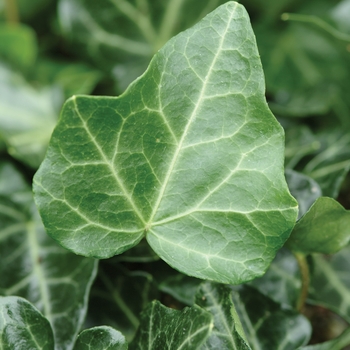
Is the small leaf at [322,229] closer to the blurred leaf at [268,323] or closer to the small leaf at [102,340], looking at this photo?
the blurred leaf at [268,323]

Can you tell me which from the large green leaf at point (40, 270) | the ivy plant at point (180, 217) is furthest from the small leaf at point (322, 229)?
the large green leaf at point (40, 270)

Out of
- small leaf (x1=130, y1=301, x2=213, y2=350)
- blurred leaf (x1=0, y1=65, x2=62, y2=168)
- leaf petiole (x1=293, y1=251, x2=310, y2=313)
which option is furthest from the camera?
blurred leaf (x1=0, y1=65, x2=62, y2=168)

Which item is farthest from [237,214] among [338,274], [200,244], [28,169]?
[28,169]

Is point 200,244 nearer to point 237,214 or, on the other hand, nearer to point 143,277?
point 237,214

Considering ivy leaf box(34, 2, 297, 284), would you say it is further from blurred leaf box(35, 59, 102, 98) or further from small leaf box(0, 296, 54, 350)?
blurred leaf box(35, 59, 102, 98)

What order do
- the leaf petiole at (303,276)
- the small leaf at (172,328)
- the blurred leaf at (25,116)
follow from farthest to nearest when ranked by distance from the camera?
the blurred leaf at (25,116), the leaf petiole at (303,276), the small leaf at (172,328)

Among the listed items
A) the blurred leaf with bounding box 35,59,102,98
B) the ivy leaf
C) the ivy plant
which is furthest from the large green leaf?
the blurred leaf with bounding box 35,59,102,98

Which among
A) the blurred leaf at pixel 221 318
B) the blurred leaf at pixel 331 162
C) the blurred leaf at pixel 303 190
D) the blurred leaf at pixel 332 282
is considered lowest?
the blurred leaf at pixel 332 282
